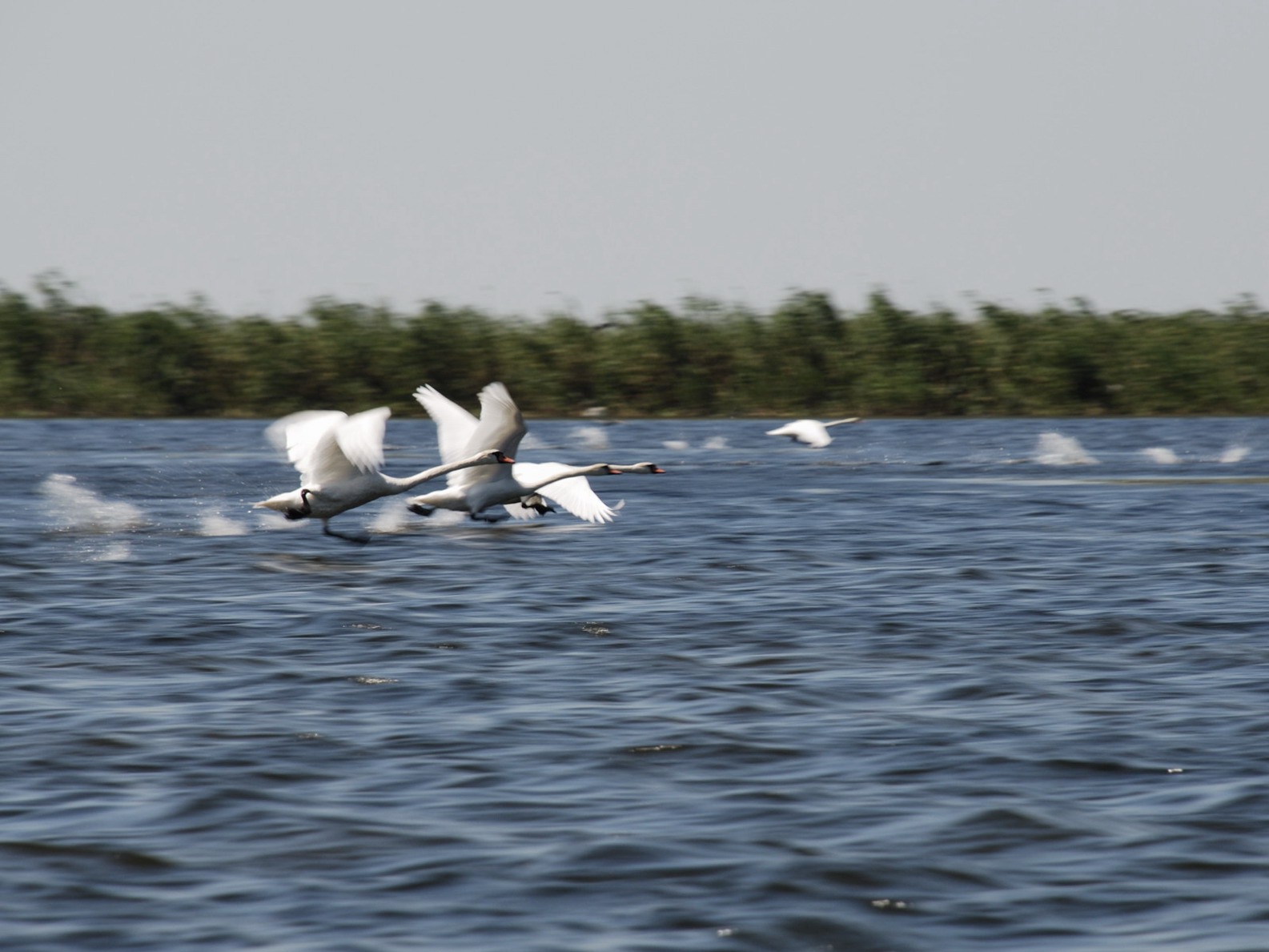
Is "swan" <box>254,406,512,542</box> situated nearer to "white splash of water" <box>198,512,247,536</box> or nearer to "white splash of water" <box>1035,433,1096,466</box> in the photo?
"white splash of water" <box>198,512,247,536</box>

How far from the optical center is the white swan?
19.0m

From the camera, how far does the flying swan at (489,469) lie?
19.0 m

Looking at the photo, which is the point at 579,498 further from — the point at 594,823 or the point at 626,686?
the point at 594,823

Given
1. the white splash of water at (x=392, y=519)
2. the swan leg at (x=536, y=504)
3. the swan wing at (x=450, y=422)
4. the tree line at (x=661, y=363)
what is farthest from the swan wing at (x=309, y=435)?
the tree line at (x=661, y=363)

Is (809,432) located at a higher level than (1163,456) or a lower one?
higher

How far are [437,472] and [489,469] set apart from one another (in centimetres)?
212

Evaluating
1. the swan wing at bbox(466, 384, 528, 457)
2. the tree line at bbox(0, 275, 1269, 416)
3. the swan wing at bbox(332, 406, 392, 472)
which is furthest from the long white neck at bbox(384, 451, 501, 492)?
the tree line at bbox(0, 275, 1269, 416)

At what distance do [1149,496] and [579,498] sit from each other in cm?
1062

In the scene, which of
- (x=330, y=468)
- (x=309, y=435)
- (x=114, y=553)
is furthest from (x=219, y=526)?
(x=309, y=435)

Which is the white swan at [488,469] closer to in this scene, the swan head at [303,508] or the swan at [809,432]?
the swan head at [303,508]

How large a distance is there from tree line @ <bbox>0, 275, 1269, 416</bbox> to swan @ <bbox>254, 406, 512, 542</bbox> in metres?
37.4

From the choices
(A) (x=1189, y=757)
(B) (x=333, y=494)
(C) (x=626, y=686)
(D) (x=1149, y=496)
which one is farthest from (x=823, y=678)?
(D) (x=1149, y=496)

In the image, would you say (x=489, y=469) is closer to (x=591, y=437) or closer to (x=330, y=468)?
(x=330, y=468)

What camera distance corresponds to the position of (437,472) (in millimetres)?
17688
